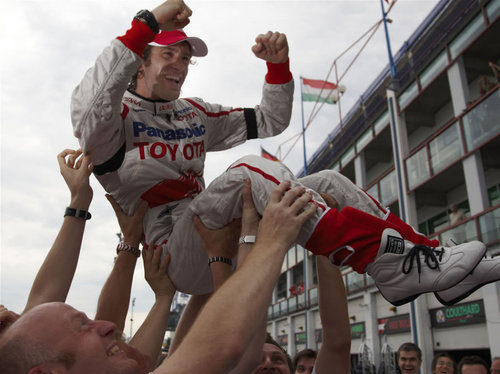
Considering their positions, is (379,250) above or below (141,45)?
below

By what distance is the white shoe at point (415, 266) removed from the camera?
5.60 feet

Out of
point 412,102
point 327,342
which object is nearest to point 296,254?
point 412,102

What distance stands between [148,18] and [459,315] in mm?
12128

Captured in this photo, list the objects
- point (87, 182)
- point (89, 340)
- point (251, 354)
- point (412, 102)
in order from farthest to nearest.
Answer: point (412, 102) → point (87, 182) → point (251, 354) → point (89, 340)

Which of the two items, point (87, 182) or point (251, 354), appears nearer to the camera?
point (251, 354)

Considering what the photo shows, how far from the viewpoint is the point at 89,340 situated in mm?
1395

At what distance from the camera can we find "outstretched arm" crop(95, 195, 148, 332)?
89.8 inches

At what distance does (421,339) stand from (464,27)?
8.89 metres

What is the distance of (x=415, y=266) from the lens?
1.74 meters

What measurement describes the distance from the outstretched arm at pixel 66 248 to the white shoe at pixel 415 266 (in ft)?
4.28

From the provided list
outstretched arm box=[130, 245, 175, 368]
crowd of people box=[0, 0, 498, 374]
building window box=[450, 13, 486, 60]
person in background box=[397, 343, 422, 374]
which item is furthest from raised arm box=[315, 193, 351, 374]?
building window box=[450, 13, 486, 60]

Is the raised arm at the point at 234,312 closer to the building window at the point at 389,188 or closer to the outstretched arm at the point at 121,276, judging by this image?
the outstretched arm at the point at 121,276

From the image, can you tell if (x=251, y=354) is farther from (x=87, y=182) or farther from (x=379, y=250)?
(x=87, y=182)

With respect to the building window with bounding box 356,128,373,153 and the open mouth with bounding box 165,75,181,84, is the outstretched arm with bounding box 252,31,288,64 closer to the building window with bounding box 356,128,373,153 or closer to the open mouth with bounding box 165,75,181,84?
the open mouth with bounding box 165,75,181,84
